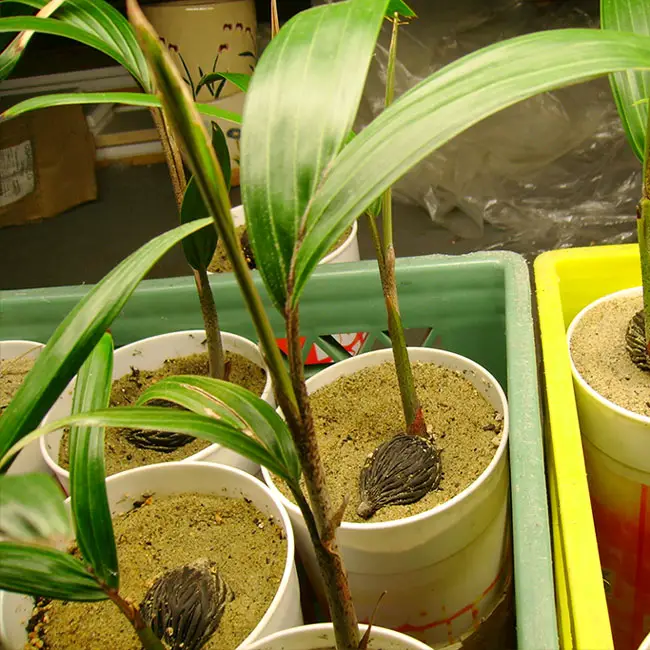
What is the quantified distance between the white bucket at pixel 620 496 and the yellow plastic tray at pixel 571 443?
30 millimetres

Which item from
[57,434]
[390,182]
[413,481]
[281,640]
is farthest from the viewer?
[57,434]

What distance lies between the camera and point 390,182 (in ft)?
0.75

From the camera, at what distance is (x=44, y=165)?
1.25 m

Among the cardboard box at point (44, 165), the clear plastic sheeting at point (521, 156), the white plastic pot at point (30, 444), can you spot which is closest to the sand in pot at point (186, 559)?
the white plastic pot at point (30, 444)

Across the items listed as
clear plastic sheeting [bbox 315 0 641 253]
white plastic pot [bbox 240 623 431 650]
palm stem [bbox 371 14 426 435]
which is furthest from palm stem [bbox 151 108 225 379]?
clear plastic sheeting [bbox 315 0 641 253]

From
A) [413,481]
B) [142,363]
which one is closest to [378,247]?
[413,481]

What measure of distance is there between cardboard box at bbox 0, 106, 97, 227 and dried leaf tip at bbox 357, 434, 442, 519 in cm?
101

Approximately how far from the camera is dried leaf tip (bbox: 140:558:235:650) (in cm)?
42

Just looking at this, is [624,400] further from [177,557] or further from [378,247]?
[177,557]

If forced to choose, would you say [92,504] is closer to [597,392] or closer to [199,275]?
[199,275]

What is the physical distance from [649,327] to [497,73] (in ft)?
1.06

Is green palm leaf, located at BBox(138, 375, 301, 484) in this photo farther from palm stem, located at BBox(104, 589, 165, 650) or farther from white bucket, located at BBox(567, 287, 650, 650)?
white bucket, located at BBox(567, 287, 650, 650)

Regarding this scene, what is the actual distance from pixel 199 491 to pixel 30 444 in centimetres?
17

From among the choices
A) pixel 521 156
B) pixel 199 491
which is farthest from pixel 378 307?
pixel 521 156
